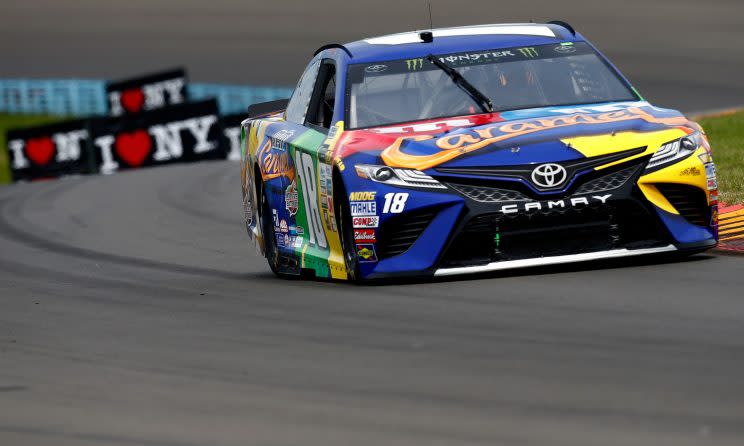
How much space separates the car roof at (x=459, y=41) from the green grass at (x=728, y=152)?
225 centimetres

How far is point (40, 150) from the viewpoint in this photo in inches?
1179

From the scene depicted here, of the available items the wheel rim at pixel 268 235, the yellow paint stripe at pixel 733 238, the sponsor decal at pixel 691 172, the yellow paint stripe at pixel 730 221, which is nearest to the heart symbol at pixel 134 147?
the wheel rim at pixel 268 235

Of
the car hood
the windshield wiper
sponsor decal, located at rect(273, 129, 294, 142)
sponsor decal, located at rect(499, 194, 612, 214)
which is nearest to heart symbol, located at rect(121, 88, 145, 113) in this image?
sponsor decal, located at rect(273, 129, 294, 142)

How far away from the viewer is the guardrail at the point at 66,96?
40406mm

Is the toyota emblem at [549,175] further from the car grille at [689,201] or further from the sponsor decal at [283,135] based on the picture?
the sponsor decal at [283,135]

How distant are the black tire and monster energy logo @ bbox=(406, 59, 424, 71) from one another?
1.08m

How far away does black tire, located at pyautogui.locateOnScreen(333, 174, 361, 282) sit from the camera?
9.39 metres

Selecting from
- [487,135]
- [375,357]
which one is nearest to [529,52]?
[487,135]

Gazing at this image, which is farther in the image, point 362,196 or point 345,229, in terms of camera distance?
point 345,229

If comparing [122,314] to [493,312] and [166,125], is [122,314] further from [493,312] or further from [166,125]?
[166,125]

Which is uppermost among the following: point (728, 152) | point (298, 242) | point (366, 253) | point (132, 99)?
point (366, 253)

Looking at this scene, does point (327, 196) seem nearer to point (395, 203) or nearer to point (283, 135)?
point (395, 203)

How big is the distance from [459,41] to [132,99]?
26.8m

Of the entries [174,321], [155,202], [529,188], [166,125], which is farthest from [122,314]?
[166,125]
